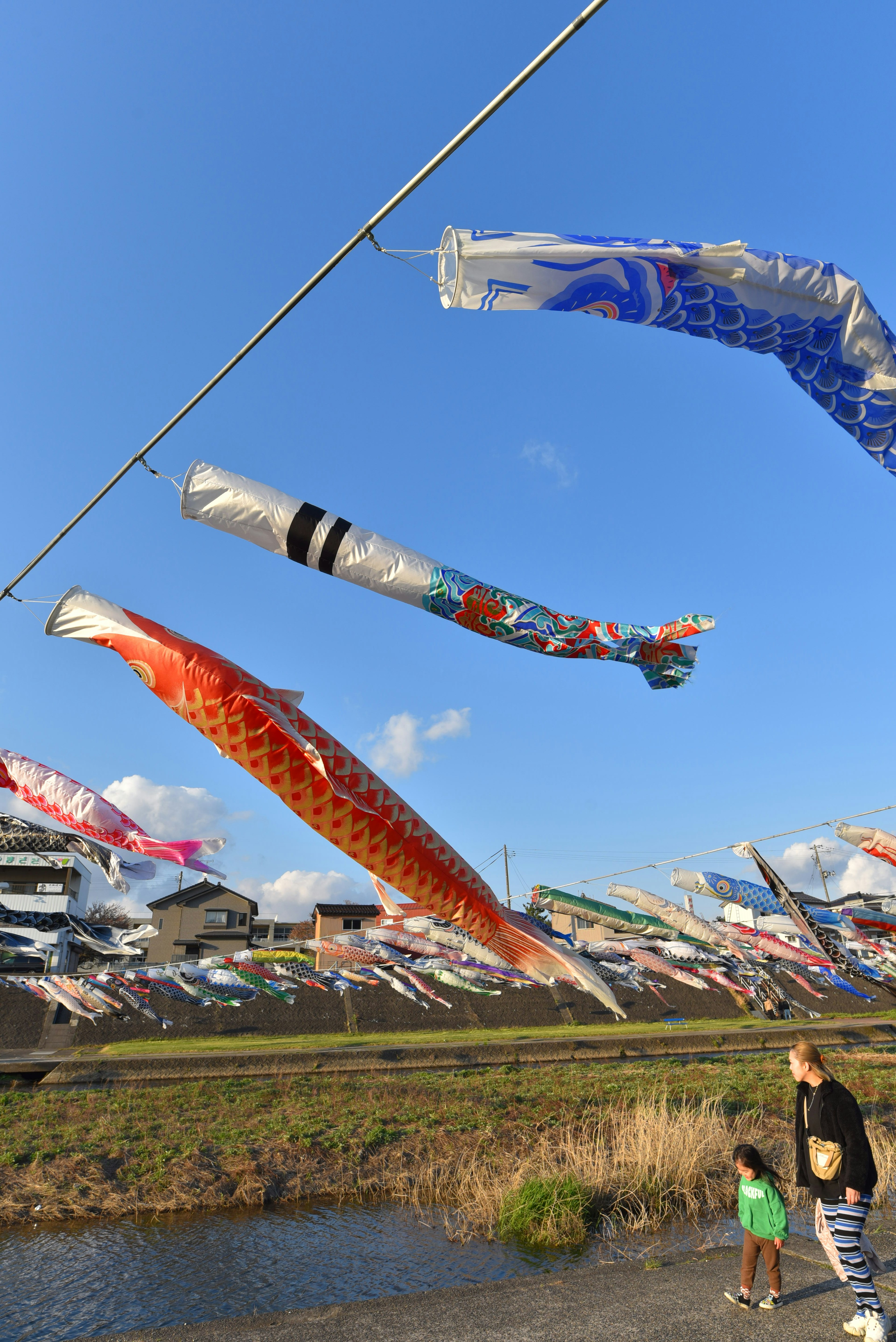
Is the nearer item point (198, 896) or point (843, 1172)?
point (843, 1172)

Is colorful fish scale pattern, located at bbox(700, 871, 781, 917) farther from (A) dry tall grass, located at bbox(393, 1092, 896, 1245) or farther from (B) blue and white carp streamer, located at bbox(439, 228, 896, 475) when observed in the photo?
(B) blue and white carp streamer, located at bbox(439, 228, 896, 475)

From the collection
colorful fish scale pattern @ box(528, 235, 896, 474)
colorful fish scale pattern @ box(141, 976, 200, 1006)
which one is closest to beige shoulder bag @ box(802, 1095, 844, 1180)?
colorful fish scale pattern @ box(528, 235, 896, 474)

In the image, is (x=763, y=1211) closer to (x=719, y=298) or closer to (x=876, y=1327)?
(x=876, y=1327)

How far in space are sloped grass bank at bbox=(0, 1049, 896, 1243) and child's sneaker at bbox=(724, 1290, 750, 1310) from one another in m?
2.63

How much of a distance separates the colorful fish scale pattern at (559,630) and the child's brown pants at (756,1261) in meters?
3.33

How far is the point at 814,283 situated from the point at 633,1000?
20.9 metres

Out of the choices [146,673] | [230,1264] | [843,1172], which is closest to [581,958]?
[230,1264]

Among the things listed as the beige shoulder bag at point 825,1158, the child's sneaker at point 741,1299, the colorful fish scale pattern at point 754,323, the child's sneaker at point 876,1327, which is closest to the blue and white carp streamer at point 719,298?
the colorful fish scale pattern at point 754,323

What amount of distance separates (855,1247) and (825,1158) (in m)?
0.38

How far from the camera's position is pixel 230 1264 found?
20.4ft

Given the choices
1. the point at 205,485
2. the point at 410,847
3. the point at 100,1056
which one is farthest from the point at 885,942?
the point at 205,485

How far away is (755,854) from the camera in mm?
15344

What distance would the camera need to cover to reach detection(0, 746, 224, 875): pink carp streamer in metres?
7.68

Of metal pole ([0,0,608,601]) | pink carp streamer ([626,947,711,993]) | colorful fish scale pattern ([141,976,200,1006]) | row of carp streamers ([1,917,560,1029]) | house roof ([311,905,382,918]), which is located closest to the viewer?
metal pole ([0,0,608,601])
